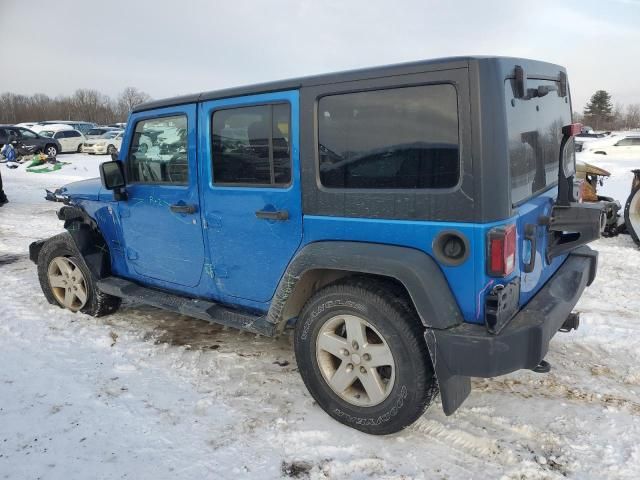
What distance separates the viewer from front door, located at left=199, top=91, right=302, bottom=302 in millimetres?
2982

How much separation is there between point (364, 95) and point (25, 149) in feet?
87.6

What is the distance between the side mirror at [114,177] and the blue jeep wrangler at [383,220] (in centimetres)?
4

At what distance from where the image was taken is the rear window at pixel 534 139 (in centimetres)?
247

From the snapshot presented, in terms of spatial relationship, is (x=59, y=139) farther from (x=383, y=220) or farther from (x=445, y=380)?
(x=445, y=380)

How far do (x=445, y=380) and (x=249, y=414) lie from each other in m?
1.27

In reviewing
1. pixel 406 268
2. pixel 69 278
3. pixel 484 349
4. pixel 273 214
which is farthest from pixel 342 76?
pixel 69 278

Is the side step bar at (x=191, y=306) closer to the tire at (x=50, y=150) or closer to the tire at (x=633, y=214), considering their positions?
the tire at (x=633, y=214)

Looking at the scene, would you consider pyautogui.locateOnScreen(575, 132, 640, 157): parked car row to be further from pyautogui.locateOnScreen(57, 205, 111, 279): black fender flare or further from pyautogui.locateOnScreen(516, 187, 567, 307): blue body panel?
pyautogui.locateOnScreen(57, 205, 111, 279): black fender flare

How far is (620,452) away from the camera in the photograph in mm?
2613

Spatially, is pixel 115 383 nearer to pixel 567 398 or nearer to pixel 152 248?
pixel 152 248

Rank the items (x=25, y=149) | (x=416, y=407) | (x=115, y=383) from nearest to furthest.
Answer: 1. (x=416, y=407)
2. (x=115, y=383)
3. (x=25, y=149)

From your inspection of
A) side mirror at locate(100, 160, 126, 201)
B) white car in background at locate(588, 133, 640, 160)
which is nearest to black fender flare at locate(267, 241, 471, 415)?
side mirror at locate(100, 160, 126, 201)

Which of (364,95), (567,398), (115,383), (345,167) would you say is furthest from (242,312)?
(567,398)

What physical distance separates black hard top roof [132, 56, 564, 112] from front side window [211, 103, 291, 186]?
11cm
